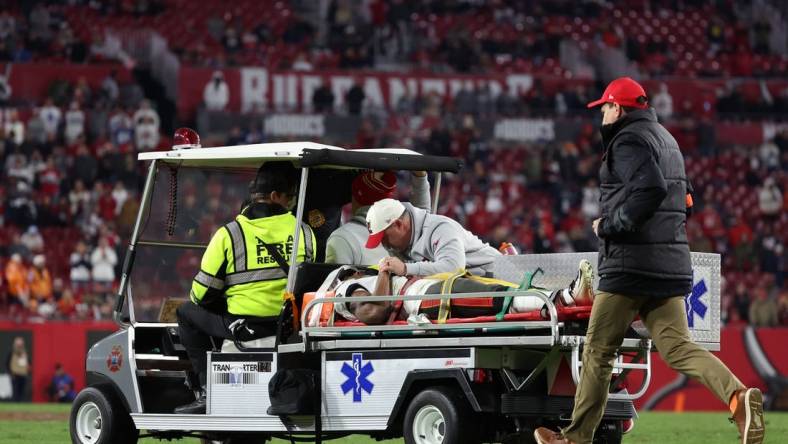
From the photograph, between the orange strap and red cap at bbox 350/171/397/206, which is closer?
the orange strap

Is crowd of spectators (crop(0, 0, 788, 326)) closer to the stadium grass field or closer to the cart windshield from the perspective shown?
the stadium grass field

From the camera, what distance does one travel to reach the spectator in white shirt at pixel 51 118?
2730 cm

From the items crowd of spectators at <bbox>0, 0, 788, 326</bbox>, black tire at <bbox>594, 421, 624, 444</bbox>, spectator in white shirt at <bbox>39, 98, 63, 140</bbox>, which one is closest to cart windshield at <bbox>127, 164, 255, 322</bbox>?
black tire at <bbox>594, 421, 624, 444</bbox>

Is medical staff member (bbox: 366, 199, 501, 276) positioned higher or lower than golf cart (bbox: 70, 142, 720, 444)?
higher

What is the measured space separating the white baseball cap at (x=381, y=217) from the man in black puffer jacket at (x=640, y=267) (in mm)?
1533

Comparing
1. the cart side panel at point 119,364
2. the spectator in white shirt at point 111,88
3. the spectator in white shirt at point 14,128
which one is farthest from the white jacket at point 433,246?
the spectator in white shirt at point 111,88

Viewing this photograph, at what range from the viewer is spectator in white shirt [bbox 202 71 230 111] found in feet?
95.3

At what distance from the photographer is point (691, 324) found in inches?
353

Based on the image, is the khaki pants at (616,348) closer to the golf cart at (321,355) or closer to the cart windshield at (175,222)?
the golf cart at (321,355)

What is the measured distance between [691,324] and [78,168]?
1901 centimetres

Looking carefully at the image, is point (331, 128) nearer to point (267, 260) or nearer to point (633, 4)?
point (633, 4)

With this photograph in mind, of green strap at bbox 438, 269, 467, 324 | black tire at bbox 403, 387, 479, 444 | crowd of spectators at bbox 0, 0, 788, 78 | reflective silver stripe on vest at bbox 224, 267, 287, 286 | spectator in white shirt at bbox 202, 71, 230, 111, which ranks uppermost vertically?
crowd of spectators at bbox 0, 0, 788, 78

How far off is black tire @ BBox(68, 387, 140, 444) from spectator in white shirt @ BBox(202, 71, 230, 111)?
18561 mm

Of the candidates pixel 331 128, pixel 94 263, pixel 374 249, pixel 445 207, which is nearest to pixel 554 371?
pixel 374 249
